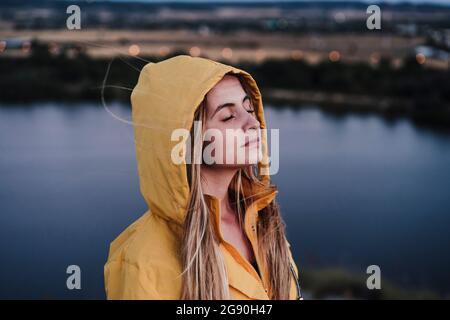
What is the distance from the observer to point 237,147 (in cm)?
176

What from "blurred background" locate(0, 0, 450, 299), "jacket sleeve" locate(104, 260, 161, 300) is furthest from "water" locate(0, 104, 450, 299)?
"jacket sleeve" locate(104, 260, 161, 300)

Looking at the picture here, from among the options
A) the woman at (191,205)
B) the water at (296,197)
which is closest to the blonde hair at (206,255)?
the woman at (191,205)

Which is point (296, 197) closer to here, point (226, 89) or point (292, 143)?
point (292, 143)

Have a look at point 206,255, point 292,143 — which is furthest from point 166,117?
point 292,143

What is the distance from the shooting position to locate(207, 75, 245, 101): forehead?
178 centimetres

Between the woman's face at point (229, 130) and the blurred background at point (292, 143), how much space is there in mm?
305

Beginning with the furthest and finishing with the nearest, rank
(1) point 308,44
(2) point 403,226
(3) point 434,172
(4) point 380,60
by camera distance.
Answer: (1) point 308,44
(4) point 380,60
(3) point 434,172
(2) point 403,226

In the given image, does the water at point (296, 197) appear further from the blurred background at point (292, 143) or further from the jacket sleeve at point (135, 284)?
the jacket sleeve at point (135, 284)

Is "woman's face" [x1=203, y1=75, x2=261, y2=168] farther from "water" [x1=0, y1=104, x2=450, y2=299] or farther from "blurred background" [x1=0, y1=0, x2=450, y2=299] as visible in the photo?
"water" [x1=0, y1=104, x2=450, y2=299]

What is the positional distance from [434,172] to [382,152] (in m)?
3.16

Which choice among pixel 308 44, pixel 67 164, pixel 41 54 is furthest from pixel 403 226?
pixel 308 44

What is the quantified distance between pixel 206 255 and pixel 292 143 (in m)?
22.7

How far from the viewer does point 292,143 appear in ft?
79.5

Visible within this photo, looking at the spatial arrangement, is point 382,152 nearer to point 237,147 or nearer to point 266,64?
point 266,64
